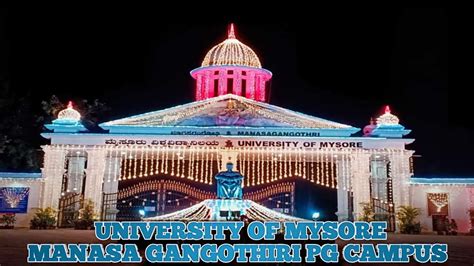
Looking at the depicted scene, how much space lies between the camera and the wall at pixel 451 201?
24125 mm

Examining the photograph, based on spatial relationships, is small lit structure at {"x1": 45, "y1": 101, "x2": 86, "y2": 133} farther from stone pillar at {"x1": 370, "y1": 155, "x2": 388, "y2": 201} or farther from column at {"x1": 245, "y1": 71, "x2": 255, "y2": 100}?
stone pillar at {"x1": 370, "y1": 155, "x2": 388, "y2": 201}

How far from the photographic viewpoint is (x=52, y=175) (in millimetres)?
23984

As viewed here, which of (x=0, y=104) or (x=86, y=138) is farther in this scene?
(x=0, y=104)

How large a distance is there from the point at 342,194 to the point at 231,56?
11.4 metres

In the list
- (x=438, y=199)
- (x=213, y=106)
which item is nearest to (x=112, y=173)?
(x=213, y=106)

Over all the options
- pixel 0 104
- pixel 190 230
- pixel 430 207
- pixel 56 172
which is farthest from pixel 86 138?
pixel 430 207

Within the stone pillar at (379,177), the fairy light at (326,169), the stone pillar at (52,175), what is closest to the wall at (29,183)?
the stone pillar at (52,175)

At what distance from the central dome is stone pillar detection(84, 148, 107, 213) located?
10.2 meters

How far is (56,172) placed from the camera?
2409 cm

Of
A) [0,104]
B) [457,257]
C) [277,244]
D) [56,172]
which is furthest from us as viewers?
[0,104]

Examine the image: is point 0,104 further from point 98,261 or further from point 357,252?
point 357,252

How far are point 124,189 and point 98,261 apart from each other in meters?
16.0

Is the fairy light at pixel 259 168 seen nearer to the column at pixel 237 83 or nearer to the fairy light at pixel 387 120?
the column at pixel 237 83

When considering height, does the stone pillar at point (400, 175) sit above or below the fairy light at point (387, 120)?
below
